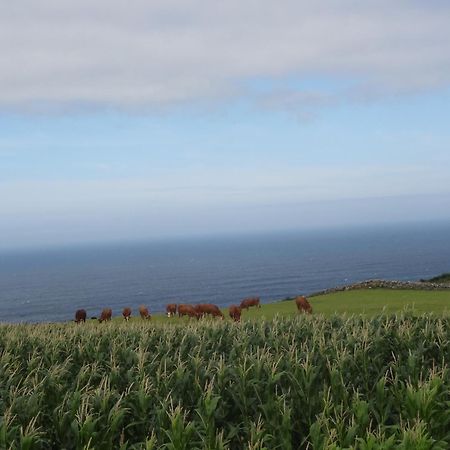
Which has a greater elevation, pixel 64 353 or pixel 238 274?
pixel 64 353

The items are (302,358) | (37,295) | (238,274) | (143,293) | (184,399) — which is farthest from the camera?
(238,274)

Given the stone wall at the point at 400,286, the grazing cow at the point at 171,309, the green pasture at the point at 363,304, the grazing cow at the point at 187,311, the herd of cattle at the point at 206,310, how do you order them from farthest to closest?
1. the stone wall at the point at 400,286
2. the grazing cow at the point at 171,309
3. the grazing cow at the point at 187,311
4. the green pasture at the point at 363,304
5. the herd of cattle at the point at 206,310

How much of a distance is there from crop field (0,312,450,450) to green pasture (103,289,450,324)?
12.8 m

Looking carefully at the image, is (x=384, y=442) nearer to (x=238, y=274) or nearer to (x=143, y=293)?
(x=143, y=293)

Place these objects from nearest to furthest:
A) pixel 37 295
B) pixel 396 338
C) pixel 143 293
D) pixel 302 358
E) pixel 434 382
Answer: pixel 434 382
pixel 302 358
pixel 396 338
pixel 143 293
pixel 37 295

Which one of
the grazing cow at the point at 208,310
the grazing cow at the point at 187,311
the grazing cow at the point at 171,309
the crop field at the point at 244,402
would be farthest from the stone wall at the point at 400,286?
the crop field at the point at 244,402

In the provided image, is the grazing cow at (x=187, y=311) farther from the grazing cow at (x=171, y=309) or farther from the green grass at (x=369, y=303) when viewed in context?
the green grass at (x=369, y=303)

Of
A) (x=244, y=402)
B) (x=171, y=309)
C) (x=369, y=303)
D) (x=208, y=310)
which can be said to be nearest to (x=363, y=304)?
(x=369, y=303)

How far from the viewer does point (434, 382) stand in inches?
336

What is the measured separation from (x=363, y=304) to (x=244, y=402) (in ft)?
69.2

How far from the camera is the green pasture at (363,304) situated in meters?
26.0

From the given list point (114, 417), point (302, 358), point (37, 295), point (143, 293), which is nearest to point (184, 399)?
point (114, 417)

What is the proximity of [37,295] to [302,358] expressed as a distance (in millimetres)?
154570

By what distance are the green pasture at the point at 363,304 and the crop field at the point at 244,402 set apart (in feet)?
42.0
